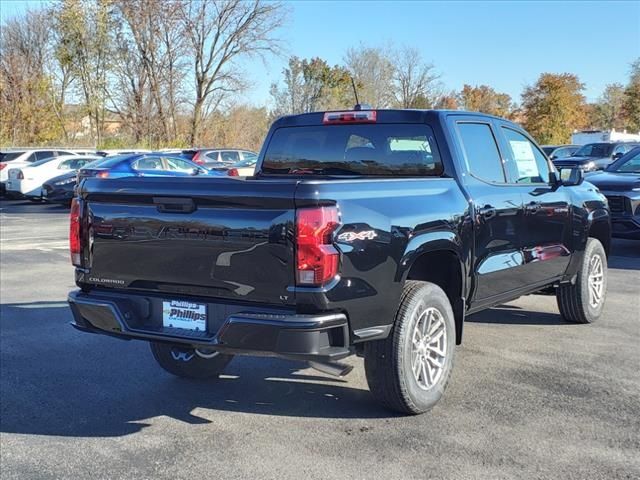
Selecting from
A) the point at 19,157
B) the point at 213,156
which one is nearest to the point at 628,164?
the point at 213,156

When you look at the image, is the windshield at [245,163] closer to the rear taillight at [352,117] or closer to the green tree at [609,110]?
the rear taillight at [352,117]

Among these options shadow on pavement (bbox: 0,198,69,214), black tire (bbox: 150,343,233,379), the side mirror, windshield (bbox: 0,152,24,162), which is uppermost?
windshield (bbox: 0,152,24,162)

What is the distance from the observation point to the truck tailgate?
352 cm

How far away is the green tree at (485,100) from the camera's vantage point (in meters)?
59.1

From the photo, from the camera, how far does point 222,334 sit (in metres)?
3.62

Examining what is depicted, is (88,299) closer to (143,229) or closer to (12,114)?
(143,229)

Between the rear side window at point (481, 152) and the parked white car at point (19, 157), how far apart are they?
21755 millimetres

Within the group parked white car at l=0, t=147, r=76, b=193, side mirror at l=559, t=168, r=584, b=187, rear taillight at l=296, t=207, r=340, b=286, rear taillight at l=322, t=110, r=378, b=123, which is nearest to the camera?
rear taillight at l=296, t=207, r=340, b=286

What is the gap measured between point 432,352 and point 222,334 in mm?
1482

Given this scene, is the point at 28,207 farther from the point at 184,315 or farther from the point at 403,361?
the point at 403,361

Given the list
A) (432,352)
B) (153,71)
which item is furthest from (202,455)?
(153,71)

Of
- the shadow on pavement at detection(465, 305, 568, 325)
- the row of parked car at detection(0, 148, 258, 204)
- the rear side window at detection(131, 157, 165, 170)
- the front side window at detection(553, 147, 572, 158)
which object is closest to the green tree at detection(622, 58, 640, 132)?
the front side window at detection(553, 147, 572, 158)

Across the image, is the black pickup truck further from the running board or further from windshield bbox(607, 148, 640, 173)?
windshield bbox(607, 148, 640, 173)

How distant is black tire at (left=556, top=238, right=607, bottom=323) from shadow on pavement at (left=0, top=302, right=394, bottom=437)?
8.78 ft
